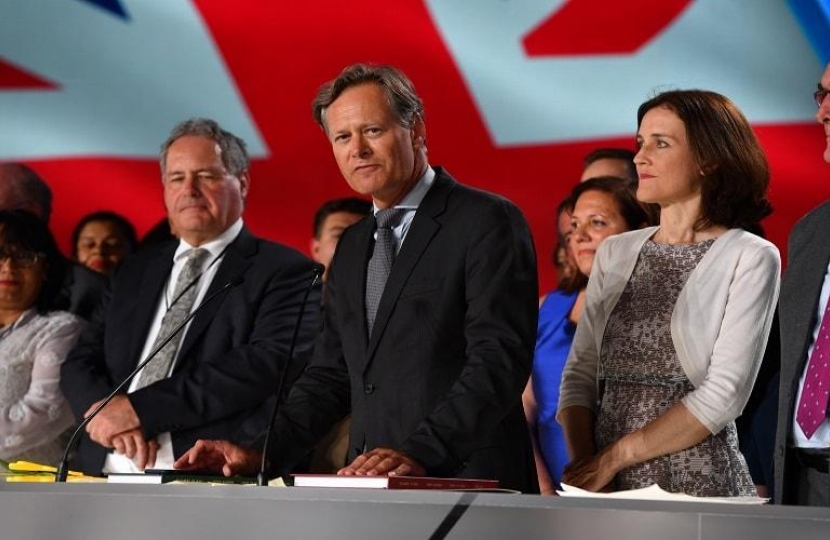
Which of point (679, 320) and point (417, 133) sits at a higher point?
point (417, 133)

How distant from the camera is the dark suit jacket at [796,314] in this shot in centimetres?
240

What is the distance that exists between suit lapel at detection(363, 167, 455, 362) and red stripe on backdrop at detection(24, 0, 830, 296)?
160 centimetres

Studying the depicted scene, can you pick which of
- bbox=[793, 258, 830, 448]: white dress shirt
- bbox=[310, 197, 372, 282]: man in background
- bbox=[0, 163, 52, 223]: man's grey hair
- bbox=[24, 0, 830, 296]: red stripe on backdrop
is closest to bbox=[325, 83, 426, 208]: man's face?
bbox=[793, 258, 830, 448]: white dress shirt

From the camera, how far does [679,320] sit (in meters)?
2.56

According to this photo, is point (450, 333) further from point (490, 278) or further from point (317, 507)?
point (317, 507)

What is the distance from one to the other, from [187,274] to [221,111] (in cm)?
125

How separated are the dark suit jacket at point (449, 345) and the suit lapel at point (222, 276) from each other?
2.69 feet

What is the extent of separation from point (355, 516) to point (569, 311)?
6.08ft

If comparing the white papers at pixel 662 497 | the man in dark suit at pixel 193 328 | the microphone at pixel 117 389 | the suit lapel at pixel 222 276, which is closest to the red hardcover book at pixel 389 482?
the white papers at pixel 662 497

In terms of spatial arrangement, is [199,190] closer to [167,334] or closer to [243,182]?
[243,182]

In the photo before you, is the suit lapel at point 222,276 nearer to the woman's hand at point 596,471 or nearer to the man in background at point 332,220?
the man in background at point 332,220

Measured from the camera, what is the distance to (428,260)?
256cm

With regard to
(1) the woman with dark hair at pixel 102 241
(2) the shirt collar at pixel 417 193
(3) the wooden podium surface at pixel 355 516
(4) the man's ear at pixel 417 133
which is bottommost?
(3) the wooden podium surface at pixel 355 516

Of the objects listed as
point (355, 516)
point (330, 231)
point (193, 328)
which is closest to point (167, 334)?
point (193, 328)
